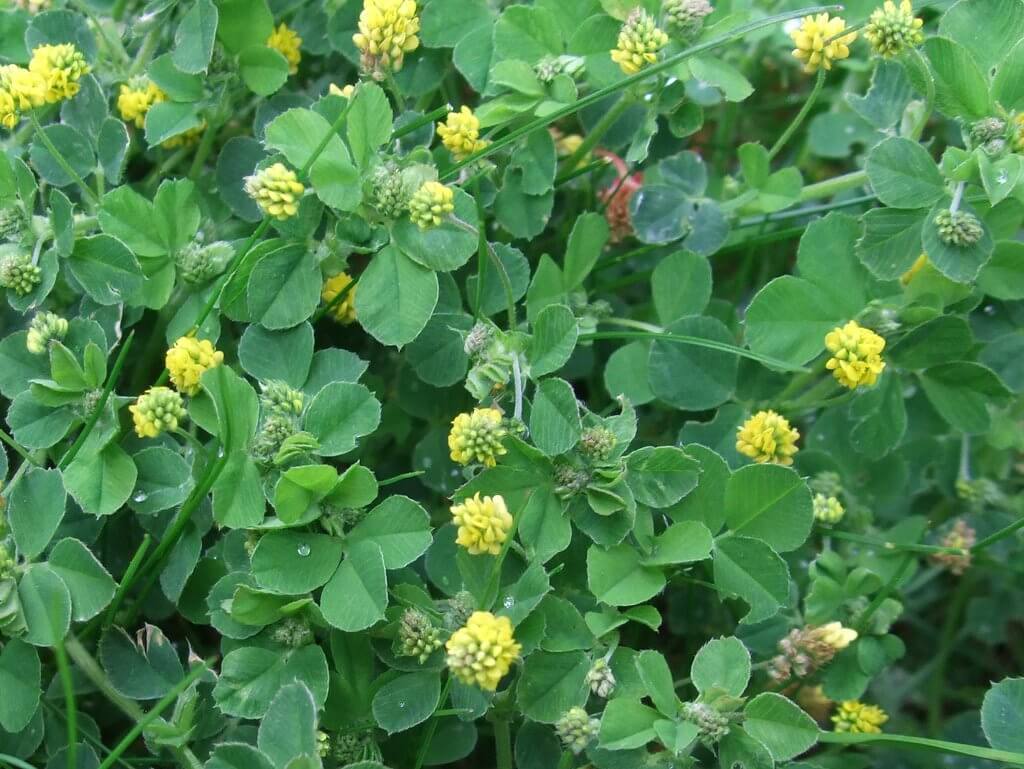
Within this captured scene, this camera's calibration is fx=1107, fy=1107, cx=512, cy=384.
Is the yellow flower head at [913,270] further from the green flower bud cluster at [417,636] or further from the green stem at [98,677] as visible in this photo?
the green stem at [98,677]

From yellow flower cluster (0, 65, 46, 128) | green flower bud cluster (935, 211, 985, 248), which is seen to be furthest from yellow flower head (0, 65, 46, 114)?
green flower bud cluster (935, 211, 985, 248)

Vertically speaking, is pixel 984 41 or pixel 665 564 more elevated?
pixel 984 41

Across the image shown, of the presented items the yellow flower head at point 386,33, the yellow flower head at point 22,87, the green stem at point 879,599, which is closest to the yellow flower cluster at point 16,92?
the yellow flower head at point 22,87

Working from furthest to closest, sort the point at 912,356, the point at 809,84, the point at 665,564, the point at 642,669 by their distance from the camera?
1. the point at 809,84
2. the point at 912,356
3. the point at 665,564
4. the point at 642,669

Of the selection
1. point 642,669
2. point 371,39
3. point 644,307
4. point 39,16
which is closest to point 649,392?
point 644,307

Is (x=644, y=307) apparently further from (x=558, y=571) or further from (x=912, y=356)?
(x=558, y=571)

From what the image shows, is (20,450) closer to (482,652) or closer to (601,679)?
(482,652)

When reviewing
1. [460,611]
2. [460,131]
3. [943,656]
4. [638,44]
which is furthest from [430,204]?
[943,656]
